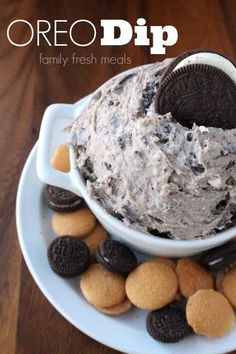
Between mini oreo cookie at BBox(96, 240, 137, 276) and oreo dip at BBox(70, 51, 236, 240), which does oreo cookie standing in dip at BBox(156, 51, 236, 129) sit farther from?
mini oreo cookie at BBox(96, 240, 137, 276)

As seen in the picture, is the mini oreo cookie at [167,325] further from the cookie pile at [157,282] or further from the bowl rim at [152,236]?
the bowl rim at [152,236]

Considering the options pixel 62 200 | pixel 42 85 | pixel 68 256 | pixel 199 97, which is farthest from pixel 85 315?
pixel 42 85

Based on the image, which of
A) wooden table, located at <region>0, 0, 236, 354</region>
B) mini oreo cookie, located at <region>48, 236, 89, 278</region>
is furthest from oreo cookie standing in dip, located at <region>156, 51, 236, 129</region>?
wooden table, located at <region>0, 0, 236, 354</region>

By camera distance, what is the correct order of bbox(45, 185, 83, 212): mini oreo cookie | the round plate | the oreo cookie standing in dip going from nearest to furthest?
the oreo cookie standing in dip, the round plate, bbox(45, 185, 83, 212): mini oreo cookie

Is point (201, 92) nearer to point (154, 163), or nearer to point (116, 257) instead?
point (154, 163)

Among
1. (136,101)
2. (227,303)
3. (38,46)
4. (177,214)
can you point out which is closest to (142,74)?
(136,101)

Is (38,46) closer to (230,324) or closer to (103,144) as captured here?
(103,144)

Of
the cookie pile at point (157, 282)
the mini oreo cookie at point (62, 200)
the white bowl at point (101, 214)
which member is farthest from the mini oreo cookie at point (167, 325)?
the mini oreo cookie at point (62, 200)
